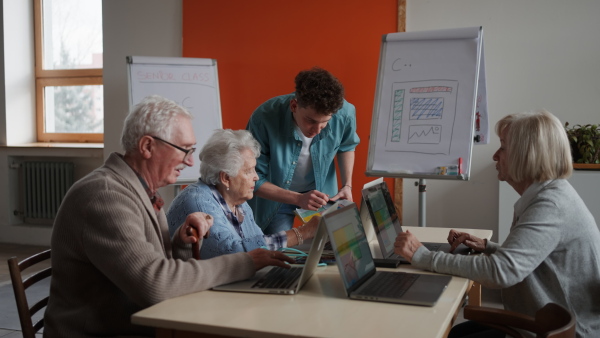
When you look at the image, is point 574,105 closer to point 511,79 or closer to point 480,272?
point 511,79

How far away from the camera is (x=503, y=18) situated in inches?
170

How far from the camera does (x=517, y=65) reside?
430cm

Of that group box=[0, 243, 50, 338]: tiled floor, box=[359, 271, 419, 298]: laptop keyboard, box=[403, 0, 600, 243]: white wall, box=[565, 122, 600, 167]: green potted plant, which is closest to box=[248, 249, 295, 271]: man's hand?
box=[359, 271, 419, 298]: laptop keyboard

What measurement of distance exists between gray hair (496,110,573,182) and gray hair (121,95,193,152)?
3.53ft

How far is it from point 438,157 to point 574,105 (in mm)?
1402

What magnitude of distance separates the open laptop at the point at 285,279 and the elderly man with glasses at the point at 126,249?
3 centimetres

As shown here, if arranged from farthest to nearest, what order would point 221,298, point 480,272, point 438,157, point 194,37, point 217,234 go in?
point 194,37 → point 438,157 → point 217,234 → point 480,272 → point 221,298

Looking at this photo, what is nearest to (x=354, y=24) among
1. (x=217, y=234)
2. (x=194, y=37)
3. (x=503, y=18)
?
(x=503, y=18)

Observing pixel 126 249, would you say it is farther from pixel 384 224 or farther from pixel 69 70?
pixel 69 70

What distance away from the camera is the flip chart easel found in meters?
3.37

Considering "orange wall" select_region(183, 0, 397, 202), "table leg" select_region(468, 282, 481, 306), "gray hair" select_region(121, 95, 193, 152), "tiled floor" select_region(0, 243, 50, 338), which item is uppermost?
"orange wall" select_region(183, 0, 397, 202)

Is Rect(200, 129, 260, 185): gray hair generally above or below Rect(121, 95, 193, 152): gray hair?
below

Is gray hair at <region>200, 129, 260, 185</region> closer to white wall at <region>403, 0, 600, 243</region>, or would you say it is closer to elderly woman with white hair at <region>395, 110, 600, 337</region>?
elderly woman with white hair at <region>395, 110, 600, 337</region>

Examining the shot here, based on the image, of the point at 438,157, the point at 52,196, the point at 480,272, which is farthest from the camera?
the point at 52,196
